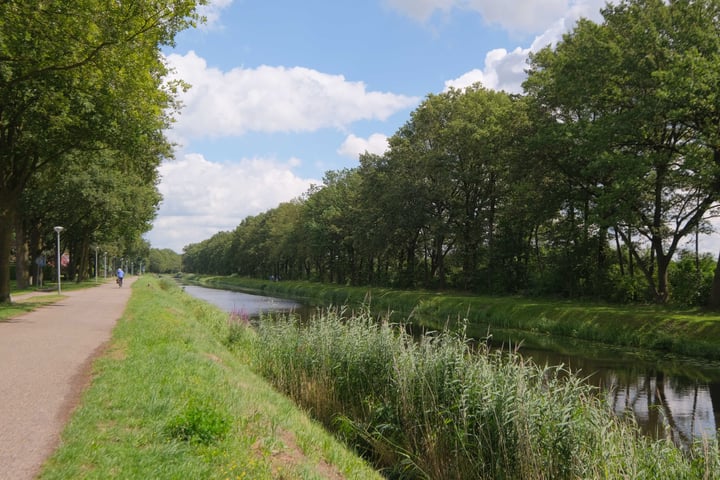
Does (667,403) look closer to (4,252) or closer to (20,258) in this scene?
(4,252)

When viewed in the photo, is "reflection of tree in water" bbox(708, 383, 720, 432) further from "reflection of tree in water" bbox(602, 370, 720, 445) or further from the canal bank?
the canal bank

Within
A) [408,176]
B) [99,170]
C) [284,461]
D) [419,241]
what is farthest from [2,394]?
[419,241]

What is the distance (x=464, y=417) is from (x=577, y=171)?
24453 millimetres

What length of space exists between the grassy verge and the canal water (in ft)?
11.7

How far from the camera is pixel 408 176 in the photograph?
43656 millimetres

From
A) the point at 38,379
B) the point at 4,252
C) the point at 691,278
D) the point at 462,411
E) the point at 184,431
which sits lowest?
the point at 462,411

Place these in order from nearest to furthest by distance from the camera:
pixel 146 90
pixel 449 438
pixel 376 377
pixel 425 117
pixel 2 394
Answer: pixel 2 394 → pixel 449 438 → pixel 376 377 → pixel 146 90 → pixel 425 117

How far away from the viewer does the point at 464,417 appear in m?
7.46

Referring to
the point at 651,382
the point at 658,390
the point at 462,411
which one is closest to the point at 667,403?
the point at 658,390

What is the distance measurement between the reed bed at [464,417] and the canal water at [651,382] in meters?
0.80

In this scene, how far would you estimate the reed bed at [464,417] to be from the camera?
21.7 feet

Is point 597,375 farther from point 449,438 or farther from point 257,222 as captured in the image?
point 257,222

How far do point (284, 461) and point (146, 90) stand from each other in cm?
1351

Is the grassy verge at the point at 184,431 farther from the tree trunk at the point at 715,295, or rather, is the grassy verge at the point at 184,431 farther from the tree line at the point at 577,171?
the tree trunk at the point at 715,295
